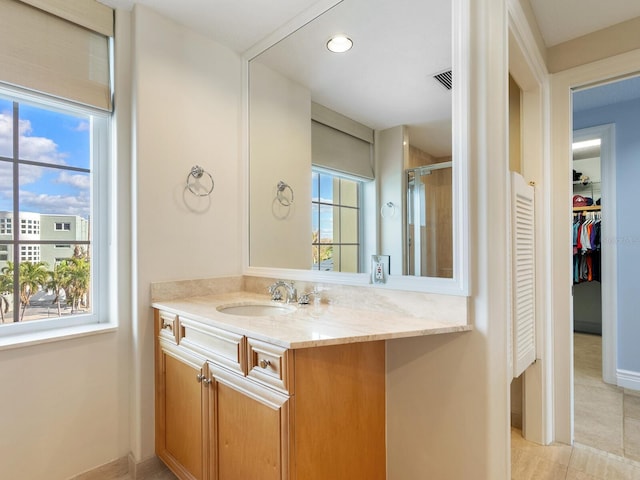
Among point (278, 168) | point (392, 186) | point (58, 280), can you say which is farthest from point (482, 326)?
point (58, 280)

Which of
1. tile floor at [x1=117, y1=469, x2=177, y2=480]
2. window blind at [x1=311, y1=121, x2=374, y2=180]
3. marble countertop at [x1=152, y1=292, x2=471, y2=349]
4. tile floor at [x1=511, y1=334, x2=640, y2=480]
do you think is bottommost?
tile floor at [x1=117, y1=469, x2=177, y2=480]

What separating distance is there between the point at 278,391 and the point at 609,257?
300 cm

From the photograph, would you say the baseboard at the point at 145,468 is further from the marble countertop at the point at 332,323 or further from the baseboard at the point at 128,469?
the marble countertop at the point at 332,323

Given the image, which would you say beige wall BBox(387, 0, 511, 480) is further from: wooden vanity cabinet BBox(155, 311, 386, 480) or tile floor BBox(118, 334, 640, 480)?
tile floor BBox(118, 334, 640, 480)

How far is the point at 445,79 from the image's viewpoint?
4.65 feet

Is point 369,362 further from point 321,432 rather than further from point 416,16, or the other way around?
point 416,16

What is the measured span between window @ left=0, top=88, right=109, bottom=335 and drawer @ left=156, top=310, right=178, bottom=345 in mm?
348

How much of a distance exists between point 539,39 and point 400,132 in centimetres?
117

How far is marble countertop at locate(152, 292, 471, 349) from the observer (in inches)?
45.6

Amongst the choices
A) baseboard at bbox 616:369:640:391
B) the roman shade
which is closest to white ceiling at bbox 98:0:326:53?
the roman shade

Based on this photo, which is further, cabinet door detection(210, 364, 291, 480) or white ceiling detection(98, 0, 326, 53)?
white ceiling detection(98, 0, 326, 53)

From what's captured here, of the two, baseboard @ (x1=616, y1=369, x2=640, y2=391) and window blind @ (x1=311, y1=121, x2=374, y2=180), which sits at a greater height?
window blind @ (x1=311, y1=121, x2=374, y2=180)

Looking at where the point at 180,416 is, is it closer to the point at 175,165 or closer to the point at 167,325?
the point at 167,325

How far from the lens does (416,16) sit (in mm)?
1508
